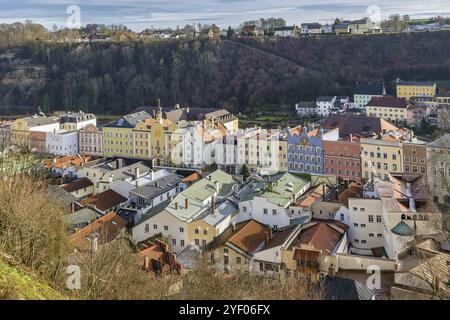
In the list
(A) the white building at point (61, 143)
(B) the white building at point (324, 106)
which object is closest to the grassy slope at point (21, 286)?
(A) the white building at point (61, 143)

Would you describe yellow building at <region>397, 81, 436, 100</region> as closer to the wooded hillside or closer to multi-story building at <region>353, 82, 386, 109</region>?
multi-story building at <region>353, 82, 386, 109</region>

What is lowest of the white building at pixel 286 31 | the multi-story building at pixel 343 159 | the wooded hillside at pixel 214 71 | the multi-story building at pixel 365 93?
the multi-story building at pixel 343 159

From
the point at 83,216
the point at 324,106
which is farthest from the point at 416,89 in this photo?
the point at 83,216

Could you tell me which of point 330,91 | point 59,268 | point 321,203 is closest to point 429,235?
point 321,203

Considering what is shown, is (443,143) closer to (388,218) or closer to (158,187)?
(388,218)

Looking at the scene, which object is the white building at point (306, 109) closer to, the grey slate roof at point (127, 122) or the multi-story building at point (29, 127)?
the grey slate roof at point (127, 122)

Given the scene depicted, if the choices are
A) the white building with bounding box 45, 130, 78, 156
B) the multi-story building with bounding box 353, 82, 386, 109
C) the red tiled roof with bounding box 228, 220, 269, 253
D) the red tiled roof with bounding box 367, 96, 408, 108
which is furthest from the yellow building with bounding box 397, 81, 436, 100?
the red tiled roof with bounding box 228, 220, 269, 253
